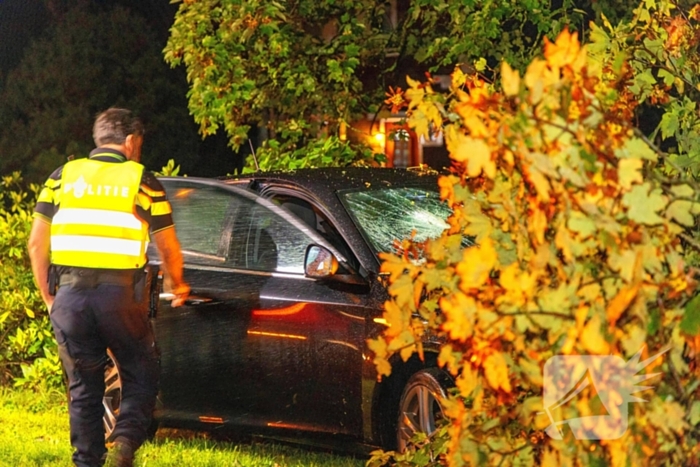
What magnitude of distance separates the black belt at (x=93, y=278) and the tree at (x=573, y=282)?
2892 mm

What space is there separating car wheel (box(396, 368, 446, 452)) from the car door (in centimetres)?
24

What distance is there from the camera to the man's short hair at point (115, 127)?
20.6 ft

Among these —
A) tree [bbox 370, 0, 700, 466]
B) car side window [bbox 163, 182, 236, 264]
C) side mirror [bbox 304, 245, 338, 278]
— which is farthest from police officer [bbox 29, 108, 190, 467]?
tree [bbox 370, 0, 700, 466]

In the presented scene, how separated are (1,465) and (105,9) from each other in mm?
25459

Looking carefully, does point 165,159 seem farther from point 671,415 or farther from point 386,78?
point 671,415

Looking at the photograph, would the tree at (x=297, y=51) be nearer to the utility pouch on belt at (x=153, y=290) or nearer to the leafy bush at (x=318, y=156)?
the leafy bush at (x=318, y=156)

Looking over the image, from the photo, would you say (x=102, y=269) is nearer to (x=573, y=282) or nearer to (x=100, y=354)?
(x=100, y=354)

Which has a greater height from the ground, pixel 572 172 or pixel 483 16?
pixel 483 16

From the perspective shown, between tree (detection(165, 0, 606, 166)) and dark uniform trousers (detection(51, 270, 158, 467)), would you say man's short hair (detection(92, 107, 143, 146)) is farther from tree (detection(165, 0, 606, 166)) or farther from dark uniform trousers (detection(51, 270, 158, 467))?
tree (detection(165, 0, 606, 166))

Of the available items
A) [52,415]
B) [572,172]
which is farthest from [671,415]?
[52,415]

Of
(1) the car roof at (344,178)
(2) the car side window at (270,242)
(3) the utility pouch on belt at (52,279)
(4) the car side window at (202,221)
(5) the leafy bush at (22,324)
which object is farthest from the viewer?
(5) the leafy bush at (22,324)

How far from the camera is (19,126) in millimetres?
29125

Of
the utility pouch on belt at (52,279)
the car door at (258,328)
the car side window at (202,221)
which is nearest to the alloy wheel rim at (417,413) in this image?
the car door at (258,328)

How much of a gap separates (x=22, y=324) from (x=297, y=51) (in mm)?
3537
